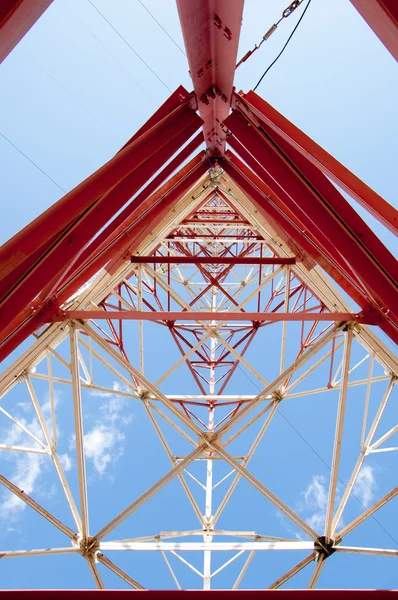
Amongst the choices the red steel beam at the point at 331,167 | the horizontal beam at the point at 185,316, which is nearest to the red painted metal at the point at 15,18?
the red steel beam at the point at 331,167

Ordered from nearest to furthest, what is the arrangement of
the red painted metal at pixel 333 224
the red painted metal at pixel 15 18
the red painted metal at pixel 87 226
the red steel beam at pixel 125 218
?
the red painted metal at pixel 15 18 < the red painted metal at pixel 87 226 < the red painted metal at pixel 333 224 < the red steel beam at pixel 125 218

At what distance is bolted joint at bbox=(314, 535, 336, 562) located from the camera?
775 cm

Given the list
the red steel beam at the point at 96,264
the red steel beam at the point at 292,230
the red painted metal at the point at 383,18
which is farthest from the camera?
the red steel beam at the point at 292,230

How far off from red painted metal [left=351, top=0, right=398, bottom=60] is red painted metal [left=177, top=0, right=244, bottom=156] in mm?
1933

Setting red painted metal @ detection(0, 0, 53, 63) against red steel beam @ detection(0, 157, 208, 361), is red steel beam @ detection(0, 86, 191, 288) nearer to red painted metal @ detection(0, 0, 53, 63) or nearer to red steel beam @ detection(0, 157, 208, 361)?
red painted metal @ detection(0, 0, 53, 63)

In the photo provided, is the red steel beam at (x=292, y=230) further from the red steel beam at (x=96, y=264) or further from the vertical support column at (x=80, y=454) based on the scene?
the vertical support column at (x=80, y=454)

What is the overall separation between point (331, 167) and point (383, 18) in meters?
2.26

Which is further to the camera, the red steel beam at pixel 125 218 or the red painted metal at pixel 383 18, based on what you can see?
the red steel beam at pixel 125 218

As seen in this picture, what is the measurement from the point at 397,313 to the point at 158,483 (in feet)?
18.8

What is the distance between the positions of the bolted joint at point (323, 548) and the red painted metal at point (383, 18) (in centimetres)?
823

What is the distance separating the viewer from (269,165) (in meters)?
6.30

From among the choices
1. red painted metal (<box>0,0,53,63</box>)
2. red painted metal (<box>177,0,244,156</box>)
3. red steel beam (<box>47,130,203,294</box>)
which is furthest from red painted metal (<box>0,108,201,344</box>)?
red painted metal (<box>0,0,53,63</box>)

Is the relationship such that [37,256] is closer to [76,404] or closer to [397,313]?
[76,404]

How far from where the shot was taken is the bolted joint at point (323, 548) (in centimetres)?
775
